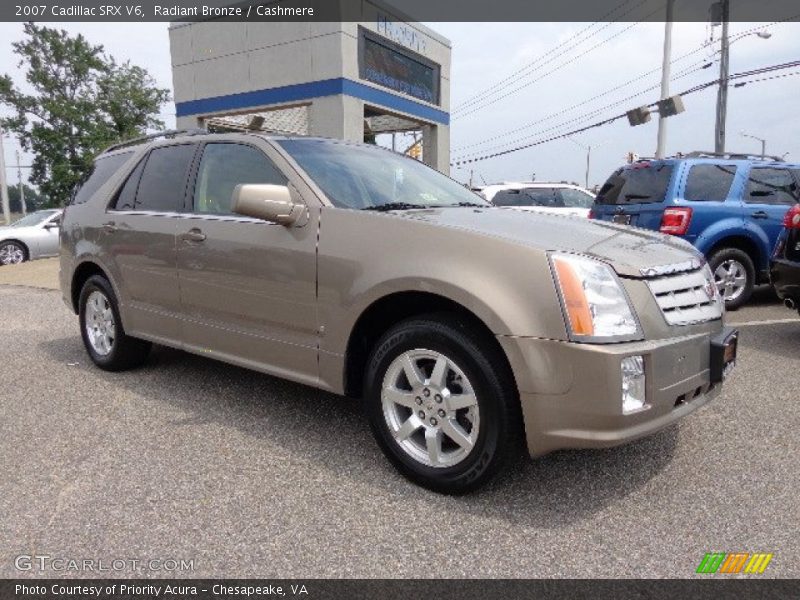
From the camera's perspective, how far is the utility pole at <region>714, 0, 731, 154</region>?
20.1m

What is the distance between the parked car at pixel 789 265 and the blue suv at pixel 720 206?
1.28 m

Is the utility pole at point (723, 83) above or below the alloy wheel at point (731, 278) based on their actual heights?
above

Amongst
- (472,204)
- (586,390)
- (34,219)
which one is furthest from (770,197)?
(34,219)

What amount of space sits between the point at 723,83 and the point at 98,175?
2117 centimetres

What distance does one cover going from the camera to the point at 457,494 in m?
2.68

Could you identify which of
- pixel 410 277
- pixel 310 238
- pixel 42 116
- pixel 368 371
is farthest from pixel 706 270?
pixel 42 116

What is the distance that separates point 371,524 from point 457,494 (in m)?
0.42

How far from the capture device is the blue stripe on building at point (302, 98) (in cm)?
1569

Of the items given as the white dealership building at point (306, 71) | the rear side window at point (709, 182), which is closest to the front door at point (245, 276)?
the rear side window at point (709, 182)

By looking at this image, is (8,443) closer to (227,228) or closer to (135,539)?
(135,539)

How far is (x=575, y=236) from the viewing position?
278 cm

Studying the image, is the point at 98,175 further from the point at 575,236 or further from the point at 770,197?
the point at 770,197

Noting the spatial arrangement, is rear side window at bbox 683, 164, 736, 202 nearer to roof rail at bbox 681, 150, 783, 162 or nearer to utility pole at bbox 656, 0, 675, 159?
roof rail at bbox 681, 150, 783, 162

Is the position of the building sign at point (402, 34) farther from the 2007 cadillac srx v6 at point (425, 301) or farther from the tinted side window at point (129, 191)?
the 2007 cadillac srx v6 at point (425, 301)
